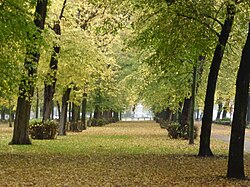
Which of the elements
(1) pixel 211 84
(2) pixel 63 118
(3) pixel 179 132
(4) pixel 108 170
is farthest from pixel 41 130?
(4) pixel 108 170

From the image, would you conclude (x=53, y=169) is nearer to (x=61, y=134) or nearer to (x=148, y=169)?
(x=148, y=169)

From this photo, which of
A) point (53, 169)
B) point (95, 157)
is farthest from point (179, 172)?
point (95, 157)

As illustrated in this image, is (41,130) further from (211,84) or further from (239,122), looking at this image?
(239,122)

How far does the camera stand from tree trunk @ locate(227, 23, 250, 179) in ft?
36.7

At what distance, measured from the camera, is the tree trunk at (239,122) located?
36.7ft

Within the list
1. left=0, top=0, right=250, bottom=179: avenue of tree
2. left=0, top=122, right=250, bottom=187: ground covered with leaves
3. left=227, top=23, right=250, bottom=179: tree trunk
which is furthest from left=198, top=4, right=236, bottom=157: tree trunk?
left=227, top=23, right=250, bottom=179: tree trunk

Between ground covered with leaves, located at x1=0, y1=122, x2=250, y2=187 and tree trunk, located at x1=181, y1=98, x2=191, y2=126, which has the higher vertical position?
tree trunk, located at x1=181, y1=98, x2=191, y2=126

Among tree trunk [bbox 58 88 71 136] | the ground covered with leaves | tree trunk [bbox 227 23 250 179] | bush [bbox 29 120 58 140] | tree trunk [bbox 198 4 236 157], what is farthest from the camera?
tree trunk [bbox 58 88 71 136]

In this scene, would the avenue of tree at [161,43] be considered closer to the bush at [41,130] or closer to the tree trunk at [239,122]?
the tree trunk at [239,122]

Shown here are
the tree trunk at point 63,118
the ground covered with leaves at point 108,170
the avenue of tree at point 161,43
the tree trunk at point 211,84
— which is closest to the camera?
the ground covered with leaves at point 108,170

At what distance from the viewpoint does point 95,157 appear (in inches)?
663

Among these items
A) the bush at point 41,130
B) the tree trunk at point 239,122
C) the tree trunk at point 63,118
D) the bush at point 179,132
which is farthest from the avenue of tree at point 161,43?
the tree trunk at point 63,118

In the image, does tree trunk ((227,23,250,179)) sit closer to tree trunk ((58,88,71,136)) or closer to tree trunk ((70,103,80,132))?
tree trunk ((58,88,71,136))

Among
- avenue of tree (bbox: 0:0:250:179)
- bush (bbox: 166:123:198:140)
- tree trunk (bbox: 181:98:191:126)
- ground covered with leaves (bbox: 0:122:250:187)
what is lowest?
ground covered with leaves (bbox: 0:122:250:187)
